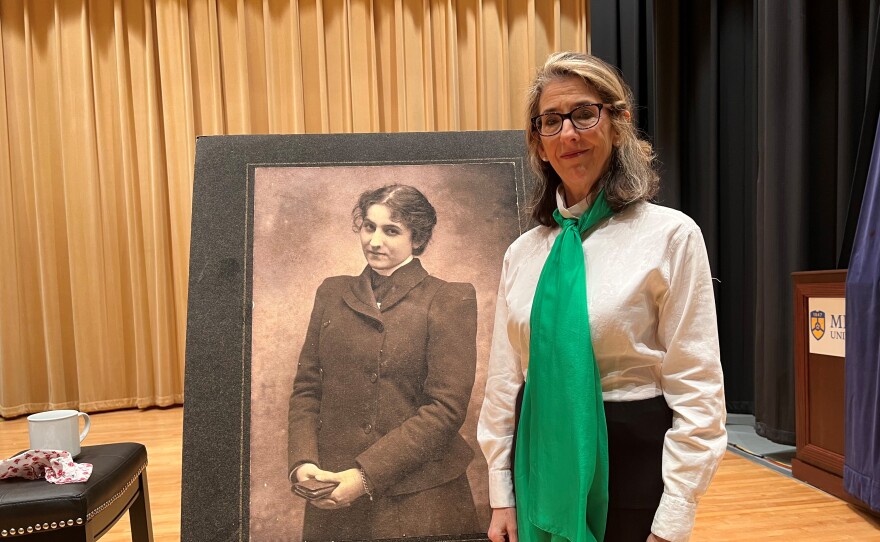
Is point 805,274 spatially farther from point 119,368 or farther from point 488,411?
point 119,368

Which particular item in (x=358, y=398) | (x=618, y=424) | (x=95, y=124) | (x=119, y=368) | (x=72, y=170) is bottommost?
(x=119, y=368)


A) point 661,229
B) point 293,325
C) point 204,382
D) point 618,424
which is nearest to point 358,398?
point 293,325

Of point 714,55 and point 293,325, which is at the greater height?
point 714,55

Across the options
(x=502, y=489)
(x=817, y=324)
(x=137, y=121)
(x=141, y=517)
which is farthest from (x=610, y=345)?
(x=137, y=121)

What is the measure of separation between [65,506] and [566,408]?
4.22ft

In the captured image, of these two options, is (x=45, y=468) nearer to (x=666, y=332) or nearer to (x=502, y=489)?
(x=502, y=489)

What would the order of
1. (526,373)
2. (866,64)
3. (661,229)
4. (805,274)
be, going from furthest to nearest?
(866,64), (805,274), (526,373), (661,229)

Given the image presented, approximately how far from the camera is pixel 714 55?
4.66 metres

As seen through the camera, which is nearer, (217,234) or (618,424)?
(618,424)

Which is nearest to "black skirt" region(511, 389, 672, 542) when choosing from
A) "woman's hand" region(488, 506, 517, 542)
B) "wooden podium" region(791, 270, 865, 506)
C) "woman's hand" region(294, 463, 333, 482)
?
"woman's hand" region(488, 506, 517, 542)

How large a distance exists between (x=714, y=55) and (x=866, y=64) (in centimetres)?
126

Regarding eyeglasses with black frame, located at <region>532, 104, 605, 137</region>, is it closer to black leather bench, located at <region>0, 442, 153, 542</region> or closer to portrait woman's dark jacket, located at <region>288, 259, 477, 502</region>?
portrait woman's dark jacket, located at <region>288, 259, 477, 502</region>

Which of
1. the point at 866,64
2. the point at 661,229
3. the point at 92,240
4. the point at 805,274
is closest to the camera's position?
the point at 661,229

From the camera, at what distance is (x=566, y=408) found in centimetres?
120
